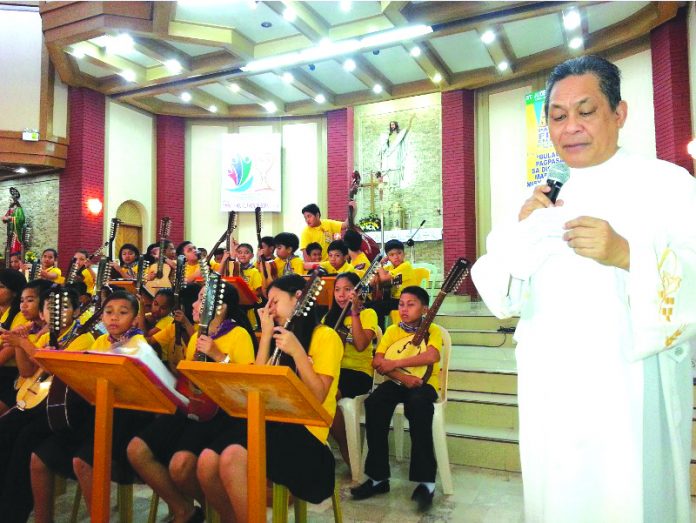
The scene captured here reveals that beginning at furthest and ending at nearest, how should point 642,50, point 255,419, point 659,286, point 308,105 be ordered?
1. point 308,105
2. point 642,50
3. point 255,419
4. point 659,286

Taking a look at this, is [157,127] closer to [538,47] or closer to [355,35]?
[355,35]

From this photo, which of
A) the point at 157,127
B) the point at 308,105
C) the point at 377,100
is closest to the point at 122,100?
the point at 157,127

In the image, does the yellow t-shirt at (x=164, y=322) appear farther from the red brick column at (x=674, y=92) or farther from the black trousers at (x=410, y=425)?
the red brick column at (x=674, y=92)

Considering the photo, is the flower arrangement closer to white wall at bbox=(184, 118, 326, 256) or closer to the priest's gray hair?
white wall at bbox=(184, 118, 326, 256)

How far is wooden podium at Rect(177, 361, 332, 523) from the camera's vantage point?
74.5 inches

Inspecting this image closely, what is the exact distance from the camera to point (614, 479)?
1172mm

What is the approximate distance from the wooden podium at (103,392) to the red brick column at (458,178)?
27.3 ft

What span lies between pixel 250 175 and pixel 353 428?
362 inches

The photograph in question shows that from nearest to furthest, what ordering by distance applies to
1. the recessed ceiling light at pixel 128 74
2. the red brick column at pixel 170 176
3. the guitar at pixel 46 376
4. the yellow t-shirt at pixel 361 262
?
the guitar at pixel 46 376 → the yellow t-shirt at pixel 361 262 → the recessed ceiling light at pixel 128 74 → the red brick column at pixel 170 176

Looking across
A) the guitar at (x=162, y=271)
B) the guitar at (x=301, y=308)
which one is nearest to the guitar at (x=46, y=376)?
the guitar at (x=301, y=308)

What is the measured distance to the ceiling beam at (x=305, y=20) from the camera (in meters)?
7.66

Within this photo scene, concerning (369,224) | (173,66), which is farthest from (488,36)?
(173,66)

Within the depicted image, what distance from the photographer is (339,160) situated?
1155 cm

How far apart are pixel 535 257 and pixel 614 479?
51cm
